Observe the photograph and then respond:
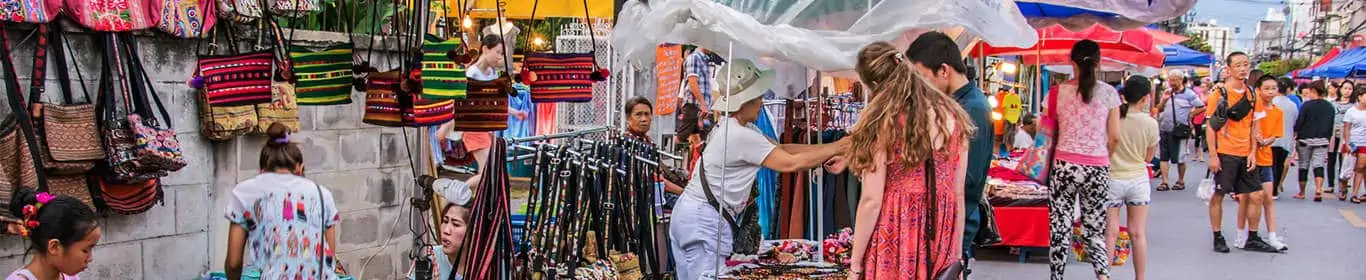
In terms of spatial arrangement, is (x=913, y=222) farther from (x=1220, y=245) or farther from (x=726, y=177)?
(x=1220, y=245)

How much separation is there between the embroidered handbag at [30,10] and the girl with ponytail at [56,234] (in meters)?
1.18

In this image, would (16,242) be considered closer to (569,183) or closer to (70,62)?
(70,62)

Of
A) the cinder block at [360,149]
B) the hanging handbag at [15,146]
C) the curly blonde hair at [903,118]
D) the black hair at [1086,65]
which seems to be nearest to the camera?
the curly blonde hair at [903,118]

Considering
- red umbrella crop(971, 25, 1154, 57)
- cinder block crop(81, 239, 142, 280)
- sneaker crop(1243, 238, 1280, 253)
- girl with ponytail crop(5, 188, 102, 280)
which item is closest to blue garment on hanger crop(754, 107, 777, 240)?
red umbrella crop(971, 25, 1154, 57)

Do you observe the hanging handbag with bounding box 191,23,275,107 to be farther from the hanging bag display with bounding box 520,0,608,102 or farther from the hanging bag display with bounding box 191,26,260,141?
the hanging bag display with bounding box 520,0,608,102

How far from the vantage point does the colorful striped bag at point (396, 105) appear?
568 cm

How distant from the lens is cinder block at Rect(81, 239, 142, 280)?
19.7 ft

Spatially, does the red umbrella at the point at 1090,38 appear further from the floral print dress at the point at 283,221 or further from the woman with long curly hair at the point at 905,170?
the floral print dress at the point at 283,221

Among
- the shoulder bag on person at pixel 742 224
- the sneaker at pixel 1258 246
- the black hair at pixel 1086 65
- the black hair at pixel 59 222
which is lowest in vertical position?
the sneaker at pixel 1258 246

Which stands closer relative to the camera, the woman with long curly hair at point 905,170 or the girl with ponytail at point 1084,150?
the woman with long curly hair at point 905,170

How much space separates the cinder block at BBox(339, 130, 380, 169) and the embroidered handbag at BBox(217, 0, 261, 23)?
3.66ft

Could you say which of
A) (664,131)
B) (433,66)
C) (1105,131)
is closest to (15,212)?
(433,66)

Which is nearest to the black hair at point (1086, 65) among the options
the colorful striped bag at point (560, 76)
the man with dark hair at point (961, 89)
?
the man with dark hair at point (961, 89)

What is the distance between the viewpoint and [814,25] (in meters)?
6.16
